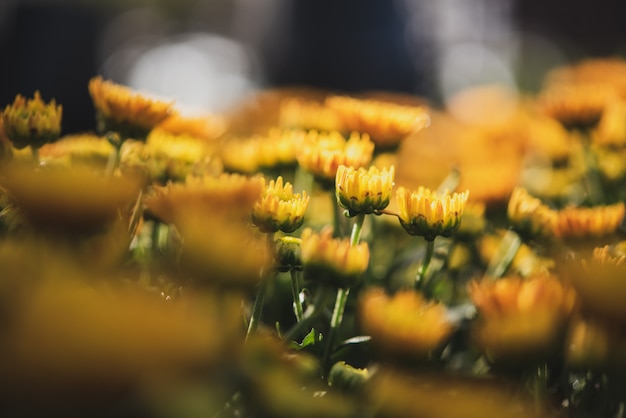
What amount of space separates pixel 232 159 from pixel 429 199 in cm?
24

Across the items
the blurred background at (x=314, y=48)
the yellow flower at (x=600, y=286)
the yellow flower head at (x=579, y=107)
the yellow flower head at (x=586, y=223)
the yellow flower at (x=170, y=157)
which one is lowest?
the blurred background at (x=314, y=48)

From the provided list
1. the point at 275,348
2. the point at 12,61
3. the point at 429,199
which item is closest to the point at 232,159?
the point at 429,199

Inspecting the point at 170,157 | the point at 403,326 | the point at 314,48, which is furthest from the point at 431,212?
the point at 314,48

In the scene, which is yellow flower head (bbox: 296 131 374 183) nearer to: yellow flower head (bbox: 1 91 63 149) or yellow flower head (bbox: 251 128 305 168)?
yellow flower head (bbox: 251 128 305 168)

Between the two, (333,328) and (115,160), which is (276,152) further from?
(333,328)

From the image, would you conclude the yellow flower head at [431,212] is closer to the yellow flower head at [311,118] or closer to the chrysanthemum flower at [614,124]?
the yellow flower head at [311,118]

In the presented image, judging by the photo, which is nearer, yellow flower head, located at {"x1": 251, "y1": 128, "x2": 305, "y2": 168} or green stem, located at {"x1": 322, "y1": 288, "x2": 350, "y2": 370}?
green stem, located at {"x1": 322, "y1": 288, "x2": 350, "y2": 370}

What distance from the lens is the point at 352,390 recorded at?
433 mm

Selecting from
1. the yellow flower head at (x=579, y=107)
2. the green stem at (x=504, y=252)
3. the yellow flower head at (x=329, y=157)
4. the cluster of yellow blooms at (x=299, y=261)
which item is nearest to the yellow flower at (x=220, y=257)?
the cluster of yellow blooms at (x=299, y=261)

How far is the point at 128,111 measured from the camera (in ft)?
2.12

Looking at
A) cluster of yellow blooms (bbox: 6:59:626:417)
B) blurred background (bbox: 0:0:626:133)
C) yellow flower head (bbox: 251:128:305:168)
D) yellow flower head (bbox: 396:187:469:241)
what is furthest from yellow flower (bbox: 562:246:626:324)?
blurred background (bbox: 0:0:626:133)

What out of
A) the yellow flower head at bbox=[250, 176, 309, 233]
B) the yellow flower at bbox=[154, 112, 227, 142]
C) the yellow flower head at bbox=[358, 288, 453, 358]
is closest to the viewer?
the yellow flower head at bbox=[358, 288, 453, 358]

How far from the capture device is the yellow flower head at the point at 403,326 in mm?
410

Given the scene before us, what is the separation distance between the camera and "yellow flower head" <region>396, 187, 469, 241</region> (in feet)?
1.82
